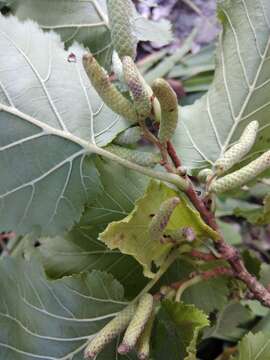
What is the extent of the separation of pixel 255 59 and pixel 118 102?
6.1 inches

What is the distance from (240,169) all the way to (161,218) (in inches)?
3.6

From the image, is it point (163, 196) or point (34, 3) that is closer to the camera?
point (163, 196)

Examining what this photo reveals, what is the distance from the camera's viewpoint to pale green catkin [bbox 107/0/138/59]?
507 mm

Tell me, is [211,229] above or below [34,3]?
below

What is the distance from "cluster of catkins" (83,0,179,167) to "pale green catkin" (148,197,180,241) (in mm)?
62

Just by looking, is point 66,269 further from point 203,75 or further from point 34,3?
point 203,75

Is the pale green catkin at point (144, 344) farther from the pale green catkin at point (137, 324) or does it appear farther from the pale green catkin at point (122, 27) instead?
the pale green catkin at point (122, 27)

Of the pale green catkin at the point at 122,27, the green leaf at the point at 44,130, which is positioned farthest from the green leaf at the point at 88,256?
the pale green catkin at the point at 122,27

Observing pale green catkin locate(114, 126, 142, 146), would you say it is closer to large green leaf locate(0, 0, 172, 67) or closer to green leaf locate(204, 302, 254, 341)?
large green leaf locate(0, 0, 172, 67)

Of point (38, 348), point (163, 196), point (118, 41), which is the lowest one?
point (38, 348)

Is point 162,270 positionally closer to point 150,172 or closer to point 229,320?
point 150,172

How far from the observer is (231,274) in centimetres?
59

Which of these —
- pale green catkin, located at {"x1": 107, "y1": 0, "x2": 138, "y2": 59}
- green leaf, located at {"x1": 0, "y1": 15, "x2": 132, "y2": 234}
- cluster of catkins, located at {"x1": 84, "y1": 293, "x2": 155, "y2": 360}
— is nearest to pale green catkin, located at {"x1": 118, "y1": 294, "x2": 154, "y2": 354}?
cluster of catkins, located at {"x1": 84, "y1": 293, "x2": 155, "y2": 360}

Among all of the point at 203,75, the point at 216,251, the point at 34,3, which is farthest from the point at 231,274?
the point at 203,75
